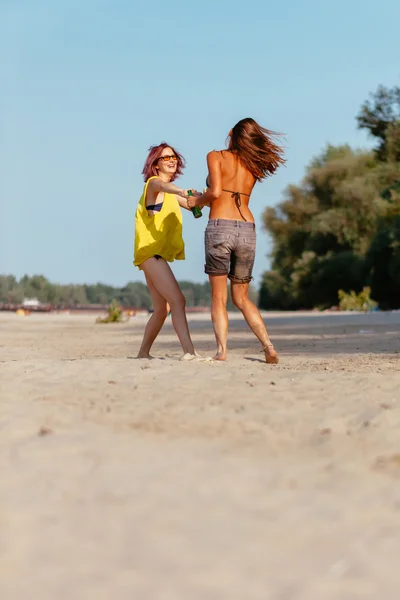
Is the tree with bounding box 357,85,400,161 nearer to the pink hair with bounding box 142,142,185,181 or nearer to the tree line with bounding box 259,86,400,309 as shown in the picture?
the tree line with bounding box 259,86,400,309

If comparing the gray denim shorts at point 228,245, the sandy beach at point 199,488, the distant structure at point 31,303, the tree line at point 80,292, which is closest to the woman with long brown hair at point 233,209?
the gray denim shorts at point 228,245

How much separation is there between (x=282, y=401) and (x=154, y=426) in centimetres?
84

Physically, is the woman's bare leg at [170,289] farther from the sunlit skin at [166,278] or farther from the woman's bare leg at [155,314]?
the woman's bare leg at [155,314]

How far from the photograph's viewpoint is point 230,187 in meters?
7.93

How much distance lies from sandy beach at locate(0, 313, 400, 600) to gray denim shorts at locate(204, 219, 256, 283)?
1897 mm

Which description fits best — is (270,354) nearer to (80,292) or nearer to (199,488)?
(199,488)

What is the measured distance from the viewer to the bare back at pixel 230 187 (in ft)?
25.8

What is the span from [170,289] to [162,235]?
1.68 feet

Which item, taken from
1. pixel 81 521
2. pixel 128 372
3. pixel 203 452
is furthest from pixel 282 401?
pixel 81 521

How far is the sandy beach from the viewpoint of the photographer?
3033 millimetres

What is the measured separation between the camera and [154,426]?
4.82 metres

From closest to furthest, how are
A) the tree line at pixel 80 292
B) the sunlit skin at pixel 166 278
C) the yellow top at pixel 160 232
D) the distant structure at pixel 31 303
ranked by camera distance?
the sunlit skin at pixel 166 278, the yellow top at pixel 160 232, the distant structure at pixel 31 303, the tree line at pixel 80 292

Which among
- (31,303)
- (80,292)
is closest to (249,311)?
(31,303)

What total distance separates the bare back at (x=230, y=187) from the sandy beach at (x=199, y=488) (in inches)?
84.9
